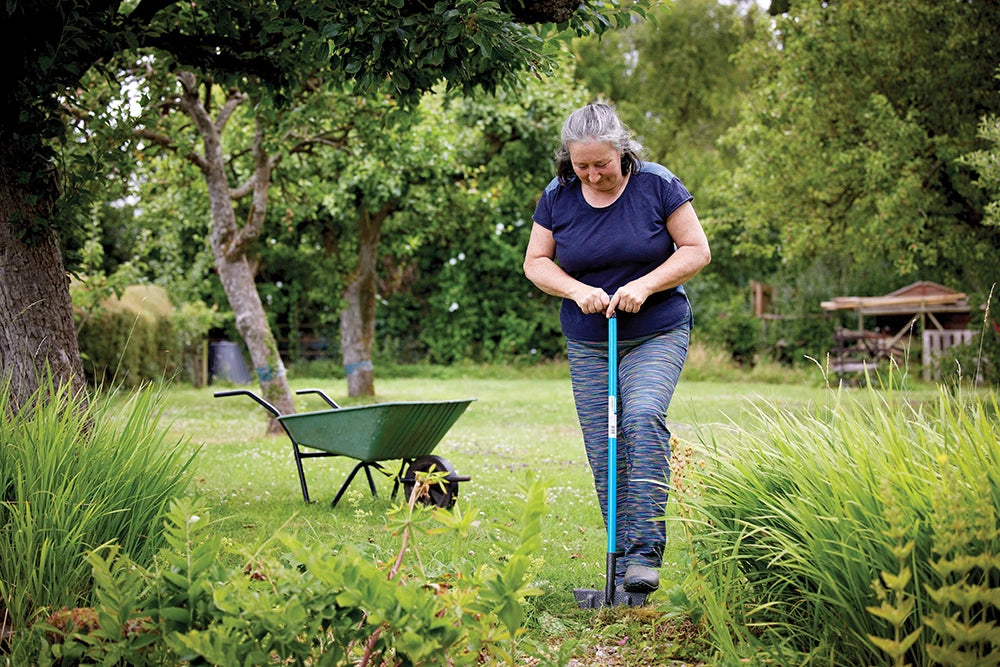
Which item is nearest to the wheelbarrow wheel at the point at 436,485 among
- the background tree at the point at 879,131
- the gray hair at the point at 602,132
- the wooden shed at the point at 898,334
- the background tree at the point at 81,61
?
the background tree at the point at 81,61

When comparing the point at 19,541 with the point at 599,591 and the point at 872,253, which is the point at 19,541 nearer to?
the point at 599,591

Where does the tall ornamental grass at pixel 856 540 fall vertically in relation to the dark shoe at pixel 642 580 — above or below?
above

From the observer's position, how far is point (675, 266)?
9.50ft

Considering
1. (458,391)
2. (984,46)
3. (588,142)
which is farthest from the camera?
(458,391)

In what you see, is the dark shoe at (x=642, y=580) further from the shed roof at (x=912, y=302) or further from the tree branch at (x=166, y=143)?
the shed roof at (x=912, y=302)

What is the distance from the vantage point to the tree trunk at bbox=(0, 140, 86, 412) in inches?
139

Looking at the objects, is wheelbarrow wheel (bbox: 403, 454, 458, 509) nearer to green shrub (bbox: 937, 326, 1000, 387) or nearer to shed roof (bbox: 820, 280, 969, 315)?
green shrub (bbox: 937, 326, 1000, 387)

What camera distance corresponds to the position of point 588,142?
288 centimetres

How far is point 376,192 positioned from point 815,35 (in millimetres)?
5346

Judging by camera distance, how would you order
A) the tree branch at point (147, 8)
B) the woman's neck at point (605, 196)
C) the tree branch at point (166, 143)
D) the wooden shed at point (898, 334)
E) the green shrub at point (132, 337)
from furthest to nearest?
1. the wooden shed at point (898, 334)
2. the green shrub at point (132, 337)
3. the tree branch at point (166, 143)
4. the tree branch at point (147, 8)
5. the woman's neck at point (605, 196)

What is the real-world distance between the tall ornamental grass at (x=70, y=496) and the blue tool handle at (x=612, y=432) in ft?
3.99

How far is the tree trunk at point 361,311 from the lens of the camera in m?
12.4

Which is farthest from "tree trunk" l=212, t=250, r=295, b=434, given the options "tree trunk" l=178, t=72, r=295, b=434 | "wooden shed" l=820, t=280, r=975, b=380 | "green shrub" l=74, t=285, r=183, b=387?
"wooden shed" l=820, t=280, r=975, b=380

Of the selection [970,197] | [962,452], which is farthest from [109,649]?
[970,197]
